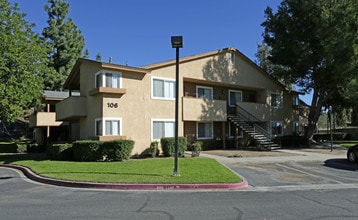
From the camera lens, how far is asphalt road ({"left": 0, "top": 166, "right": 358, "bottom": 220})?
24.9 ft

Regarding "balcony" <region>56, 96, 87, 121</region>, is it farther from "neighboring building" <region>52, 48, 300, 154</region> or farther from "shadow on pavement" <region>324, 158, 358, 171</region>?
"shadow on pavement" <region>324, 158, 358, 171</region>

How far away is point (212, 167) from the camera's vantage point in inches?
601

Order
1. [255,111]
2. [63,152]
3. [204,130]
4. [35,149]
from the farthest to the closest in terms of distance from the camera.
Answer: [255,111] < [35,149] < [204,130] < [63,152]

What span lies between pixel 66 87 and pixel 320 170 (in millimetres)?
21595

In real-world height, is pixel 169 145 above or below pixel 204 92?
below

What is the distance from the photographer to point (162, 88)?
77.4 ft

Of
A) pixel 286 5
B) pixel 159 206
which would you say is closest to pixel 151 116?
pixel 159 206

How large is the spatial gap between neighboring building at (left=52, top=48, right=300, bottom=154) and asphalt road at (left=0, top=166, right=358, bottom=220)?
973 centimetres

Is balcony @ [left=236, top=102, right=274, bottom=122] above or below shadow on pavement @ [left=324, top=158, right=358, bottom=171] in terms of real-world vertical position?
above

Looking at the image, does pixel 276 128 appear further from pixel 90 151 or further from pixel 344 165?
pixel 90 151

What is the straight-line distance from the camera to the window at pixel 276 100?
33.6 meters

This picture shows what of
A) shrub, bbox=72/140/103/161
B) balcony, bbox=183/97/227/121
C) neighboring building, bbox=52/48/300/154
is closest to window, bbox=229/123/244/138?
neighboring building, bbox=52/48/300/154

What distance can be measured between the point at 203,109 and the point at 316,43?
1264 cm

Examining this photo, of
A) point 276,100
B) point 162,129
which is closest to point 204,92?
point 162,129
